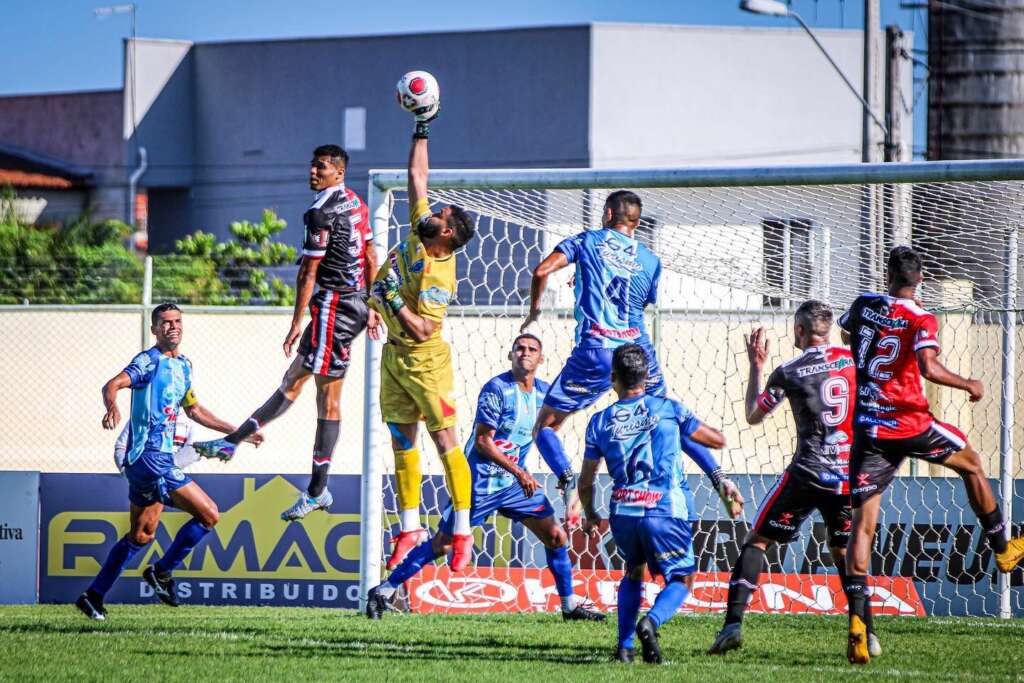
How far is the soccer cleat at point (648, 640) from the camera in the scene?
772 cm

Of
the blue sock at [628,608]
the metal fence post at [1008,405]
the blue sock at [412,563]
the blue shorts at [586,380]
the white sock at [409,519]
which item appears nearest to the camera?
the blue sock at [628,608]

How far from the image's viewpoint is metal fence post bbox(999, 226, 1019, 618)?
37.2 feet

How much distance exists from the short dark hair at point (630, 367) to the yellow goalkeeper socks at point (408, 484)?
1936 millimetres

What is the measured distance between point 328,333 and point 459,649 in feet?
7.85

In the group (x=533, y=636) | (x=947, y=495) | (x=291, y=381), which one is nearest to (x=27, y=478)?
(x=291, y=381)

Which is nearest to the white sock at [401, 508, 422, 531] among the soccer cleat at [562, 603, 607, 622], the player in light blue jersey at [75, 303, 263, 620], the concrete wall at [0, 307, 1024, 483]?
the soccer cleat at [562, 603, 607, 622]

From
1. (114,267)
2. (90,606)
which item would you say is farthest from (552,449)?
(114,267)

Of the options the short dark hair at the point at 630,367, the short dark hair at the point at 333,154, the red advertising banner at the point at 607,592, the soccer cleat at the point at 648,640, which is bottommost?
the red advertising banner at the point at 607,592

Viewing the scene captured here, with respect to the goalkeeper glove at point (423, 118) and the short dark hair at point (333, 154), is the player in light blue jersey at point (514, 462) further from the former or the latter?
the goalkeeper glove at point (423, 118)

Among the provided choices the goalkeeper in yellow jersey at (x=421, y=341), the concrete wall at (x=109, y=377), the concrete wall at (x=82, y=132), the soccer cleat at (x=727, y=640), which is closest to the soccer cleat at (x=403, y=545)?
the goalkeeper in yellow jersey at (x=421, y=341)

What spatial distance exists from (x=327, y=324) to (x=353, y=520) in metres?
3.45

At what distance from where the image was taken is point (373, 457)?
10.2 m

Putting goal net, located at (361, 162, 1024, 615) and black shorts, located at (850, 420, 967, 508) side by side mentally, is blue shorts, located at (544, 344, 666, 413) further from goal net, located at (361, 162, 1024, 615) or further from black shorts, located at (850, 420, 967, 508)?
goal net, located at (361, 162, 1024, 615)

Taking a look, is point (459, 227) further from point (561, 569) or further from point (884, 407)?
point (561, 569)
